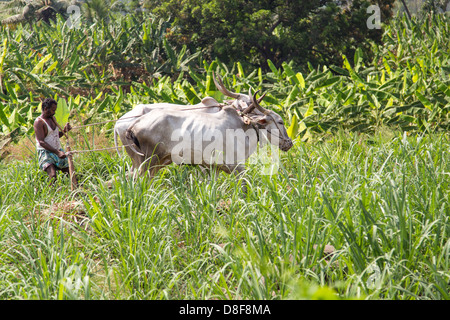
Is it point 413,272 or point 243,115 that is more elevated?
point 243,115

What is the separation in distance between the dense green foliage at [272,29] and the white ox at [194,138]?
44.2 ft

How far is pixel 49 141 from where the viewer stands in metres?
5.50

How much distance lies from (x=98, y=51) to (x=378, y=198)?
483 inches

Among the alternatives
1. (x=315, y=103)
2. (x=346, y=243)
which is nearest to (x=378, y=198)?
(x=346, y=243)

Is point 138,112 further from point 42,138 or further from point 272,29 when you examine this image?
point 272,29

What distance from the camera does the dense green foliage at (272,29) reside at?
18484 millimetres

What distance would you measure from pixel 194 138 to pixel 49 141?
5.03ft

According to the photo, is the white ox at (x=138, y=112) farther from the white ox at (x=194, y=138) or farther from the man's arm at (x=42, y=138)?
the man's arm at (x=42, y=138)

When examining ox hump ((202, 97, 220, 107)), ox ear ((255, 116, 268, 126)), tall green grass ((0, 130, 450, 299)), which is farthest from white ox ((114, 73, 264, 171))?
tall green grass ((0, 130, 450, 299))

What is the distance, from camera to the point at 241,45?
1845cm

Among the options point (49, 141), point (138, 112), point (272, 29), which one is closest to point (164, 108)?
point (138, 112)

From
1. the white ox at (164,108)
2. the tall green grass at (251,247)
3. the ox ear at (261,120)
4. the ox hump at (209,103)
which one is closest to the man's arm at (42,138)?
the white ox at (164,108)

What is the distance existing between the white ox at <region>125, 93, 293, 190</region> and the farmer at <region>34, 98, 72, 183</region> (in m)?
0.88

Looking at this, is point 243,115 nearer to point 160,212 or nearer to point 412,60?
point 160,212
